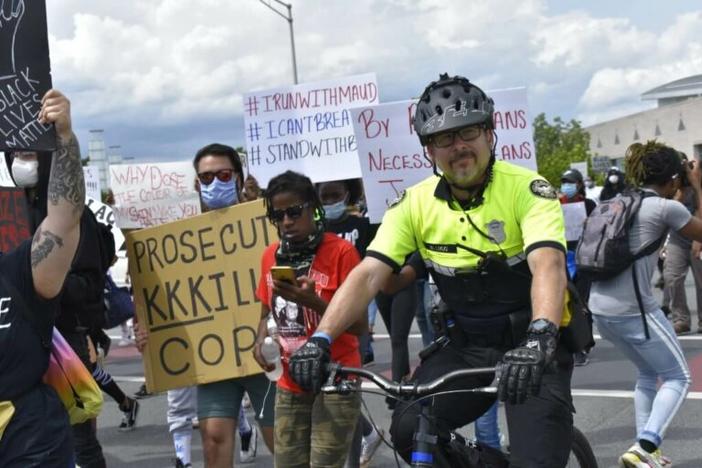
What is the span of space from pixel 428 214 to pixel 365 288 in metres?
0.36

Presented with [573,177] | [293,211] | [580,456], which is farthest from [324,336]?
[573,177]

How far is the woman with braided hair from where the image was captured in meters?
5.73

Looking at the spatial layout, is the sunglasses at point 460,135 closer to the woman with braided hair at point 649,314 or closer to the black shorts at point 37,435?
the black shorts at point 37,435

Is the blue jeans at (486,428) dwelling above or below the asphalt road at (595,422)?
above

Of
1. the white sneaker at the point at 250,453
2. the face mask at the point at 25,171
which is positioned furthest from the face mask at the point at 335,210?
the face mask at the point at 25,171

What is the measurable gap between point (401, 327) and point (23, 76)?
16.2ft

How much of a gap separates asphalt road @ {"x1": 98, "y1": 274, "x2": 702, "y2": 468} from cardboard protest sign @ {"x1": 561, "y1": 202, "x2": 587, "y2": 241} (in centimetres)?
125

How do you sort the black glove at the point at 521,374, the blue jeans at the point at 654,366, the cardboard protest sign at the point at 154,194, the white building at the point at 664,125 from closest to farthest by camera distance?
the black glove at the point at 521,374
the blue jeans at the point at 654,366
the cardboard protest sign at the point at 154,194
the white building at the point at 664,125

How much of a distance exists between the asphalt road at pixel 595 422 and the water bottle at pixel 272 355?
6.99 feet

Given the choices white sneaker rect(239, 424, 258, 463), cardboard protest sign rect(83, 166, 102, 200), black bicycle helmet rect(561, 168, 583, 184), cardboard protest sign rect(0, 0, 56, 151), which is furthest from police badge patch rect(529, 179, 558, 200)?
cardboard protest sign rect(83, 166, 102, 200)

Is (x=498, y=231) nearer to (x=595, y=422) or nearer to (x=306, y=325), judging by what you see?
(x=306, y=325)

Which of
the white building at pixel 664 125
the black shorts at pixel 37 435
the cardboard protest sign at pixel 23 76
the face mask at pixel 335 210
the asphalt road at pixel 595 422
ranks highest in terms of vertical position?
the white building at pixel 664 125

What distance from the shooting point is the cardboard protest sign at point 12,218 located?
5383 mm

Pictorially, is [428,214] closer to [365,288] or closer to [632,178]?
[365,288]
